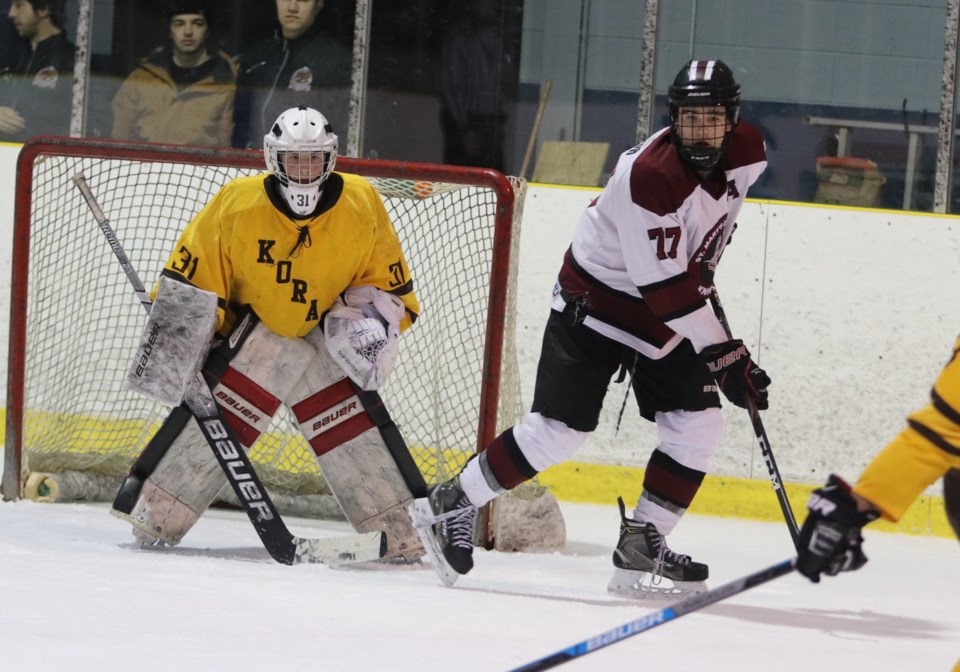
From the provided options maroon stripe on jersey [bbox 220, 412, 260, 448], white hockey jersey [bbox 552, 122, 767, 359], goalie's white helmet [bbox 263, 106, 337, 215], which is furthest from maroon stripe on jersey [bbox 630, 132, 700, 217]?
maroon stripe on jersey [bbox 220, 412, 260, 448]

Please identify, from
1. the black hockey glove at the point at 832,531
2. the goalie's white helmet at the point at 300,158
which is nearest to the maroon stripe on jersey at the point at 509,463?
the goalie's white helmet at the point at 300,158

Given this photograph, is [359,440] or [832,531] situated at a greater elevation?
[832,531]

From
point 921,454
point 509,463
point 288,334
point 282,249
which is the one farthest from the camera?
point 288,334

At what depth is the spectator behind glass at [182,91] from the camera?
4.84 metres

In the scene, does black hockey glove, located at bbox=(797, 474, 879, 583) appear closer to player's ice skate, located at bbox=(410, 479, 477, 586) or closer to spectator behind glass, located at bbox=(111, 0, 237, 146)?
player's ice skate, located at bbox=(410, 479, 477, 586)

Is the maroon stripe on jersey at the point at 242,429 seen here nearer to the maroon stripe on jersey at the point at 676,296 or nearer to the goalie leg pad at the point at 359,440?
the goalie leg pad at the point at 359,440

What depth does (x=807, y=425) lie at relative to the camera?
4125 mm

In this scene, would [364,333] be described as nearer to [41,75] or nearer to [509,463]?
[509,463]

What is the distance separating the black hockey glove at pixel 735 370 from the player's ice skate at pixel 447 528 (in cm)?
57

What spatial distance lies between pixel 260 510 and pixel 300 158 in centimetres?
74

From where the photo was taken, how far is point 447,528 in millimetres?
2896

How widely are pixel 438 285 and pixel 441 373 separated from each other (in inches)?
9.5

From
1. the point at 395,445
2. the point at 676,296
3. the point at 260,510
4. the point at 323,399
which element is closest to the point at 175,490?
the point at 260,510

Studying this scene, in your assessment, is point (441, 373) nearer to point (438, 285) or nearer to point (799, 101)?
point (438, 285)
